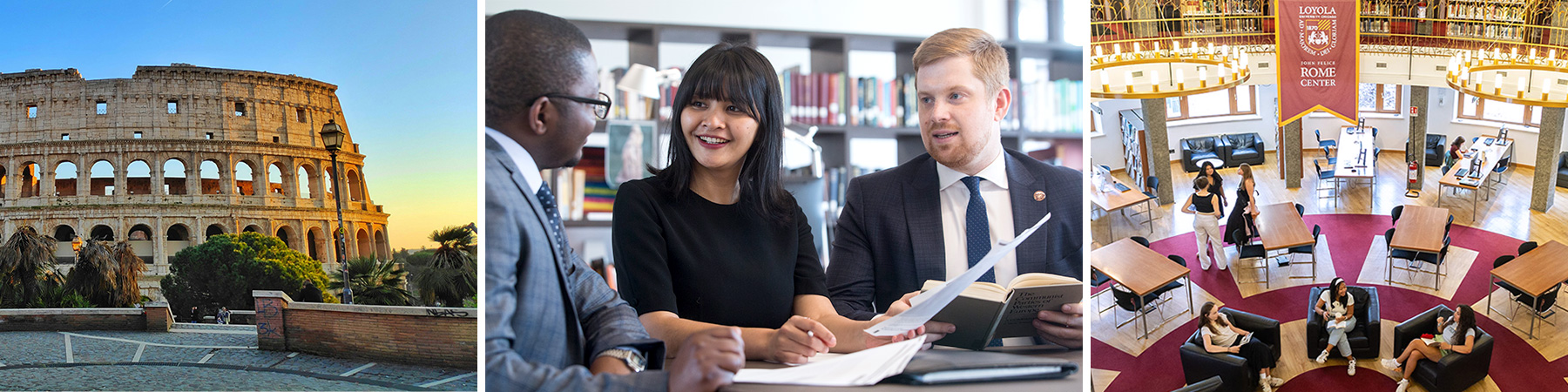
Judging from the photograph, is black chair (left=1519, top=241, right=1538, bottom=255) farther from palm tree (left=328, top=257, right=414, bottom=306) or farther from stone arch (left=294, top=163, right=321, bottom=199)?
stone arch (left=294, top=163, right=321, bottom=199)

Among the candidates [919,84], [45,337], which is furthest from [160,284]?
[919,84]

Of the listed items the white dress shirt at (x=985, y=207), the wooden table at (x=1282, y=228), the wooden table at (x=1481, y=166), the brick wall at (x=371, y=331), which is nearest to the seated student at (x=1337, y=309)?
the wooden table at (x=1282, y=228)

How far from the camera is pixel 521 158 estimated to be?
2775 mm

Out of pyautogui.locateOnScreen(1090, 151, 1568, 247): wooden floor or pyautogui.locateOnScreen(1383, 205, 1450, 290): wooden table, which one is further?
pyautogui.locateOnScreen(1383, 205, 1450, 290): wooden table

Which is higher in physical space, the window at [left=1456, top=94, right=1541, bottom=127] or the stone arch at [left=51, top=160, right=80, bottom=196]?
the window at [left=1456, top=94, right=1541, bottom=127]

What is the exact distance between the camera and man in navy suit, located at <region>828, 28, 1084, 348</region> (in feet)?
10.5

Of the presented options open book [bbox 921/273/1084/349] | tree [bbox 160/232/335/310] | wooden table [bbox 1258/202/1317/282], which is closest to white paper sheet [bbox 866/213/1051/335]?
open book [bbox 921/273/1084/349]

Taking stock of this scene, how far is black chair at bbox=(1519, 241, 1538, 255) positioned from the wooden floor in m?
0.03

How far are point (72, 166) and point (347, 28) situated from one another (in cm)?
201

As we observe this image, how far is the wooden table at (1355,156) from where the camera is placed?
19.0ft

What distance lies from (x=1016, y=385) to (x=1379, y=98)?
158 inches

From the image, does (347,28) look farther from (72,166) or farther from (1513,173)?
(1513,173)

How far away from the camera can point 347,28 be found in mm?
6051

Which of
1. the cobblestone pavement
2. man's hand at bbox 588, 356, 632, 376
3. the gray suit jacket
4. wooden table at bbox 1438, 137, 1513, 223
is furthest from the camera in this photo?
the cobblestone pavement
